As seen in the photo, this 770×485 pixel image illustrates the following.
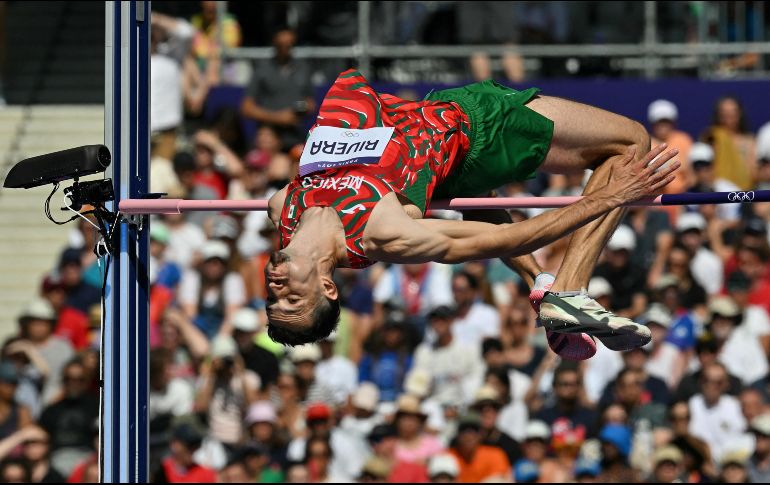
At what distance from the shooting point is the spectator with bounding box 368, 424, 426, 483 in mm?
9227

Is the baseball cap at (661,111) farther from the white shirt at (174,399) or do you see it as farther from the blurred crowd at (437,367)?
the white shirt at (174,399)

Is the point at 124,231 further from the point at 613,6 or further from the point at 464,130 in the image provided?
the point at 613,6

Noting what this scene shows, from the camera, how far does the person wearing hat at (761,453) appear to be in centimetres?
893

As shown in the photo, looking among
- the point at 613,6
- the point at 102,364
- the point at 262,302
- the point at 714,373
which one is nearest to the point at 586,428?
the point at 714,373

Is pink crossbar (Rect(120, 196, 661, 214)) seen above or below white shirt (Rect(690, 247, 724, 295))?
above

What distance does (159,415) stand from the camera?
971 centimetres

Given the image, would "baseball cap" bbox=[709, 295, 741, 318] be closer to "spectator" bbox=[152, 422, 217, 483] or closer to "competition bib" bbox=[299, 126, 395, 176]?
"spectator" bbox=[152, 422, 217, 483]

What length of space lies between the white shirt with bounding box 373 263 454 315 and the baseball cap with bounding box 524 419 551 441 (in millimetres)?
1121

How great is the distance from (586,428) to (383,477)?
4.14ft

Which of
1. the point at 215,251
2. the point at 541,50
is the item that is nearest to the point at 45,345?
the point at 215,251

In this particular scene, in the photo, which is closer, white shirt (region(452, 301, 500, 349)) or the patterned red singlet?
the patterned red singlet

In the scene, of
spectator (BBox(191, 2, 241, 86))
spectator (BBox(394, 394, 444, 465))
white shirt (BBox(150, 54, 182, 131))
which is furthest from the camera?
spectator (BBox(191, 2, 241, 86))

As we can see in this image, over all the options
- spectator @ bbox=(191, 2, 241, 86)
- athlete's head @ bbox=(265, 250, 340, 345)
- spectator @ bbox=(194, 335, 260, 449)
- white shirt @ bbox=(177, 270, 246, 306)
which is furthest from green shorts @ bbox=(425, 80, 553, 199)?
spectator @ bbox=(191, 2, 241, 86)

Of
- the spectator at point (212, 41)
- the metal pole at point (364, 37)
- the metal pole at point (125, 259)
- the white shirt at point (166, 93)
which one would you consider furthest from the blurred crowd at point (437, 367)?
the metal pole at point (125, 259)
